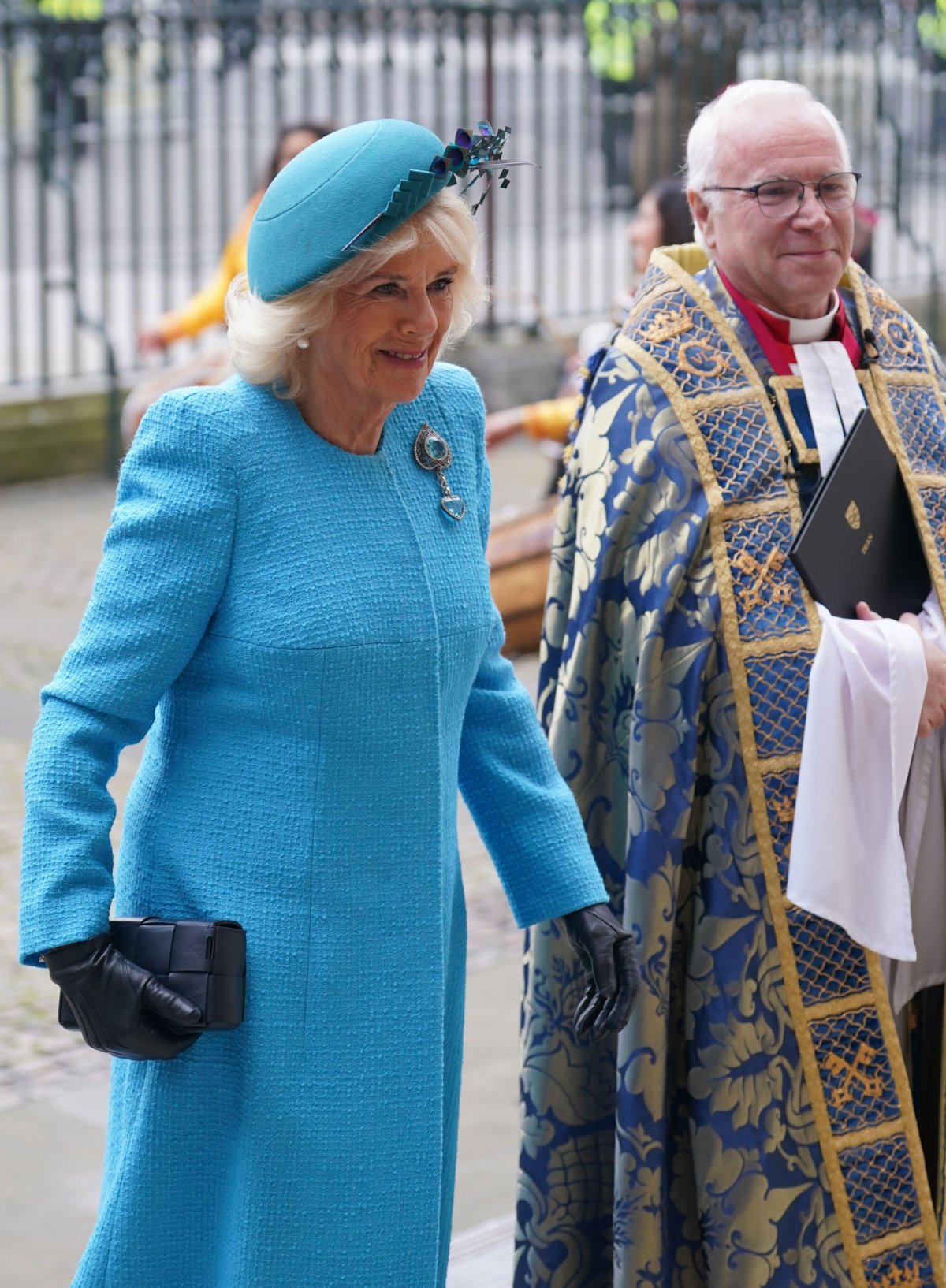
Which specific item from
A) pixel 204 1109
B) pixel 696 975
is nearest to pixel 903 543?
pixel 696 975

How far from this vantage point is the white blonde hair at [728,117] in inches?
118

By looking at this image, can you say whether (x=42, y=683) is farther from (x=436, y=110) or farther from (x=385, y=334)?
(x=436, y=110)

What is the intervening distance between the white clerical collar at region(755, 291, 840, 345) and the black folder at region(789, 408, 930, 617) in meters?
0.16

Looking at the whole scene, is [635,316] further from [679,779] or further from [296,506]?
[296,506]

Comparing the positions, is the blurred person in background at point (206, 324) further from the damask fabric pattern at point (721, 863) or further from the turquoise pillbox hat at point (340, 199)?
the turquoise pillbox hat at point (340, 199)

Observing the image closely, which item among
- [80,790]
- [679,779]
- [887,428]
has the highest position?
[887,428]

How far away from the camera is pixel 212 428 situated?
86.4 inches

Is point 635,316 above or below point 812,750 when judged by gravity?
above

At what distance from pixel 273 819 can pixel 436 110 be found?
9.91 m

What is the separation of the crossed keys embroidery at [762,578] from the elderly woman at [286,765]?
728 millimetres

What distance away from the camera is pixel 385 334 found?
2.20 metres

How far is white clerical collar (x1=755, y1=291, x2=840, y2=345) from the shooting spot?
3.05m

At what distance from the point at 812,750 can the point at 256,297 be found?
1068mm

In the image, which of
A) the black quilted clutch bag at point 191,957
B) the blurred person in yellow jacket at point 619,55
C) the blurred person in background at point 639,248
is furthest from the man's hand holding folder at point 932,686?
the blurred person in yellow jacket at point 619,55
